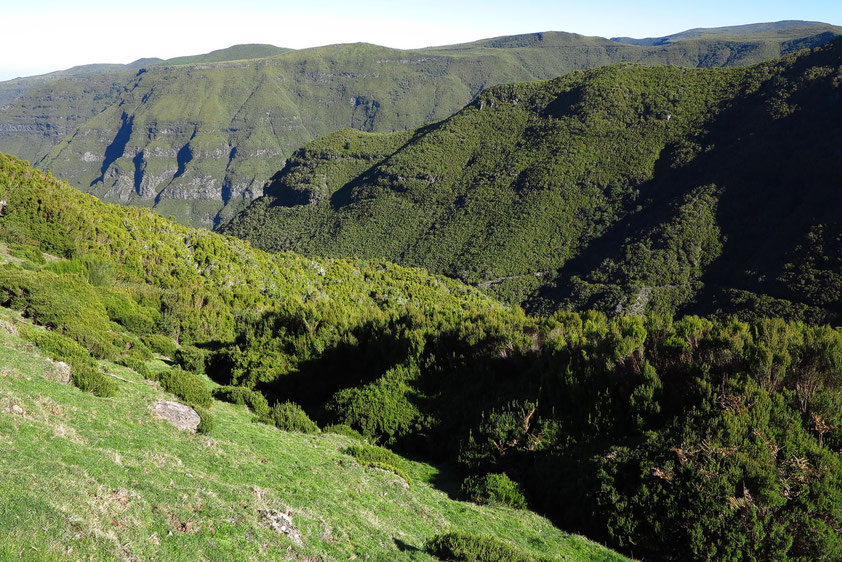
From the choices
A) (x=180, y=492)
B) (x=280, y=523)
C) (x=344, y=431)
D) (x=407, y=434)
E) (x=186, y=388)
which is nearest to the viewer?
(x=180, y=492)

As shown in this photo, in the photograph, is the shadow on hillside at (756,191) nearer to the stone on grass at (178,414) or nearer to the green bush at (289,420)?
the green bush at (289,420)

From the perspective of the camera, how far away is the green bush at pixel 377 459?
15705 mm

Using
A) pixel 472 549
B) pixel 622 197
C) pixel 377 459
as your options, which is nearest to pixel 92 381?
pixel 377 459

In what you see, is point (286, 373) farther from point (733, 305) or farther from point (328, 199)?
point (328, 199)

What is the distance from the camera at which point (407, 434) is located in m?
22.3

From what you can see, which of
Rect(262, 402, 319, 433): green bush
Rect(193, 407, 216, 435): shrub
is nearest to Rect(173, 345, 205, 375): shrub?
Rect(262, 402, 319, 433): green bush

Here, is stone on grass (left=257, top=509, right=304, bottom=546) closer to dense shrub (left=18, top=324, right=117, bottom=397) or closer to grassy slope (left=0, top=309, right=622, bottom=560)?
grassy slope (left=0, top=309, right=622, bottom=560)

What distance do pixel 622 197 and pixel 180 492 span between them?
142216 millimetres

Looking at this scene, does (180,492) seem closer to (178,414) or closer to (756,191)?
(178,414)

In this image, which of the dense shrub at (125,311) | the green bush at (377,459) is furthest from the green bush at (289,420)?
the dense shrub at (125,311)

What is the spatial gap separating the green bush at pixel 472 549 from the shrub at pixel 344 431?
1023 centimetres

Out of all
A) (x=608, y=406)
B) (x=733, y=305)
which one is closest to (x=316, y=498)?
(x=608, y=406)

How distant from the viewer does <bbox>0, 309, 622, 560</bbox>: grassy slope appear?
22.7ft

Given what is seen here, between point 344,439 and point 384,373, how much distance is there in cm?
664
